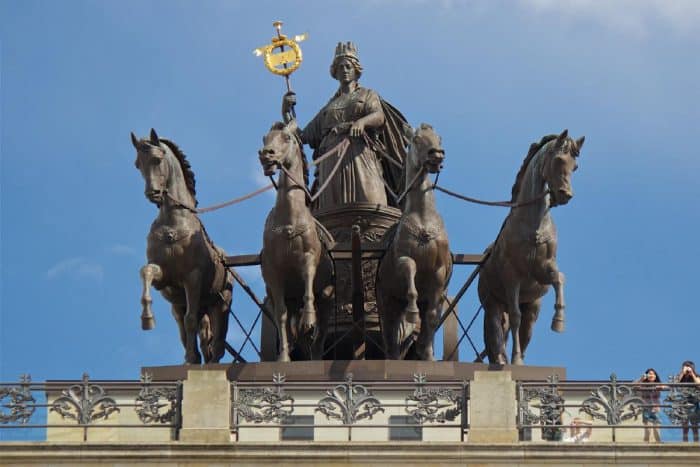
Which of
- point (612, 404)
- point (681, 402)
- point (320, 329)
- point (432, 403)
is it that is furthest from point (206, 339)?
point (681, 402)

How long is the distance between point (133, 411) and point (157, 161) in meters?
4.70

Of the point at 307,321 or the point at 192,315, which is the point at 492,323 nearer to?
the point at 307,321

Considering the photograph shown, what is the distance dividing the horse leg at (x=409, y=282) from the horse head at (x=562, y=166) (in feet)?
7.57

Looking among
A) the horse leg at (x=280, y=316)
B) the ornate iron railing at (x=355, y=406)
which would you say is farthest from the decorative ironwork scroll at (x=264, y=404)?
the horse leg at (x=280, y=316)

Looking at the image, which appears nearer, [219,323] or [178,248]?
[178,248]

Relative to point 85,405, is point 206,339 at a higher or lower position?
higher

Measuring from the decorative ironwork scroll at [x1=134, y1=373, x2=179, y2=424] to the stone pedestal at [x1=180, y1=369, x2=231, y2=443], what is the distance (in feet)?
0.96

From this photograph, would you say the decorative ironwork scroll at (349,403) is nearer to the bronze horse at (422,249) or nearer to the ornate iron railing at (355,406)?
the ornate iron railing at (355,406)

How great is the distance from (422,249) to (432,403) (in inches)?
155

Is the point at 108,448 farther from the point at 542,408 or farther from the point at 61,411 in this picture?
the point at 542,408

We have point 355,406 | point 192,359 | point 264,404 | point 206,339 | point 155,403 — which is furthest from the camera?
point 206,339

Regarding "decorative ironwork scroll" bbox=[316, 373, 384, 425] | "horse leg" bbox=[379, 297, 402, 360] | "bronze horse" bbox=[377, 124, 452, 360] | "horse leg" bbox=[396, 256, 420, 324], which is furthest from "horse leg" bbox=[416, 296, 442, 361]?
"decorative ironwork scroll" bbox=[316, 373, 384, 425]

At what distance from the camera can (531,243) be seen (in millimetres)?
40000

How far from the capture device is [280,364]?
39062 mm
